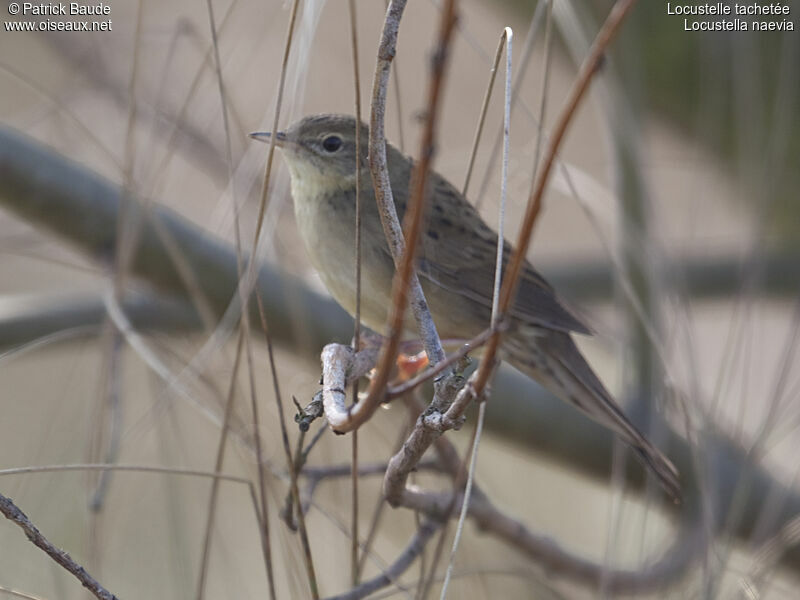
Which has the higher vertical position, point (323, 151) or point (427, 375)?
point (323, 151)

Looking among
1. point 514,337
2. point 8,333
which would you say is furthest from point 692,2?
point 8,333

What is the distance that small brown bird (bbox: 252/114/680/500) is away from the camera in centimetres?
275

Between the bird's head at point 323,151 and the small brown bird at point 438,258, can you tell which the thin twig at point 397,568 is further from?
the bird's head at point 323,151

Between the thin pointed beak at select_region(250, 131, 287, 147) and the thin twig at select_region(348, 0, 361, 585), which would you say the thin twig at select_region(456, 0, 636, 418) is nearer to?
the thin twig at select_region(348, 0, 361, 585)

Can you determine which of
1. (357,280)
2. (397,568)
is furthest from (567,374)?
(357,280)

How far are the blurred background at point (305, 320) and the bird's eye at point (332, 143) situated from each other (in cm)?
21

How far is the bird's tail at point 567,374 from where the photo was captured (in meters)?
2.64

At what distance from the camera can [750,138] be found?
3.77 meters

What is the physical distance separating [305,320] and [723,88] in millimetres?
2391

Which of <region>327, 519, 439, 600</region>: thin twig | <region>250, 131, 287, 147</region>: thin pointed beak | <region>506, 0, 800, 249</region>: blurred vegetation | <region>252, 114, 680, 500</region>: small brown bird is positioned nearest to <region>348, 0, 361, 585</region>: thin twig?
<region>327, 519, 439, 600</region>: thin twig

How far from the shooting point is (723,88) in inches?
172

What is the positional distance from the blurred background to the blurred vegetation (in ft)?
0.05

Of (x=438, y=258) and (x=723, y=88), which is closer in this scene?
(x=438, y=258)

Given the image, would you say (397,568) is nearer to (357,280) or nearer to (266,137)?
(357,280)
